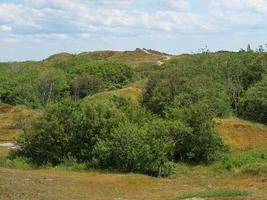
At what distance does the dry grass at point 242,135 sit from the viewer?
50297 millimetres

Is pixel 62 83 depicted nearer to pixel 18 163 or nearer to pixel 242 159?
pixel 18 163

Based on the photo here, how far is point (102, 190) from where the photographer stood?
29594 mm

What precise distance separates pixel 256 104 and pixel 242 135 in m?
8.54

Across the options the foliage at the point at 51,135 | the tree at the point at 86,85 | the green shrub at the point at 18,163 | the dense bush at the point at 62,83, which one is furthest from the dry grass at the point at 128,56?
the green shrub at the point at 18,163

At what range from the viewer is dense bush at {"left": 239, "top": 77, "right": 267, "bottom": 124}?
58.5 meters

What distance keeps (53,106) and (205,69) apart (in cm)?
3411

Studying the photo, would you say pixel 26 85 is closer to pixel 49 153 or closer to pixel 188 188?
pixel 49 153

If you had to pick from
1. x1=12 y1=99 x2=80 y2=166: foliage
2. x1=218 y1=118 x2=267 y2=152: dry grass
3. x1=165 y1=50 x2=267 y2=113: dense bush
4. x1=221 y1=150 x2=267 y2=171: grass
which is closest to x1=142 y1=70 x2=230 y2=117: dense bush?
x1=218 y1=118 x2=267 y2=152: dry grass

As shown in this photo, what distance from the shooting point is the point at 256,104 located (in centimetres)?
5956

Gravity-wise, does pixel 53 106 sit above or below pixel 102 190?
above

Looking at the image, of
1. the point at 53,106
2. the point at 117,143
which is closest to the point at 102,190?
the point at 117,143

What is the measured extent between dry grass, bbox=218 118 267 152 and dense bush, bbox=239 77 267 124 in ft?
12.9

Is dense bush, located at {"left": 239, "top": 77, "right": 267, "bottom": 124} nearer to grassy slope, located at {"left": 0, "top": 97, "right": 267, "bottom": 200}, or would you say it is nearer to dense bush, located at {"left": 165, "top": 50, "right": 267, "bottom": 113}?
dense bush, located at {"left": 165, "top": 50, "right": 267, "bottom": 113}

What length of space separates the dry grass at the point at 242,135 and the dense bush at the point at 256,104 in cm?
394
